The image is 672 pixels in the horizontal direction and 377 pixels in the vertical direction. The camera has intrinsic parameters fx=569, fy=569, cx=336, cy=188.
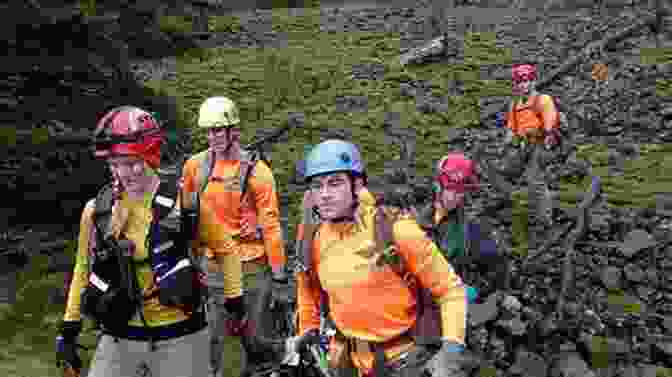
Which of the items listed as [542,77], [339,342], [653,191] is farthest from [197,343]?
[542,77]

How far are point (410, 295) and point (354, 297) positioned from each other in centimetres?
36

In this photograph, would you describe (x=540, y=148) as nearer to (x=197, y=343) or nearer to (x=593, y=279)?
(x=593, y=279)

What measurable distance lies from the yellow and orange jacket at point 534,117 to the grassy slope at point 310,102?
1364mm

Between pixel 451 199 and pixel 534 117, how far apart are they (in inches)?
194

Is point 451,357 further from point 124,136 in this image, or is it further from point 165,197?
point 124,136

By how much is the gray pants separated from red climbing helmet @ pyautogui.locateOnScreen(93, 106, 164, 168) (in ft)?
4.23

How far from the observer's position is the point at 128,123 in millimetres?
3756

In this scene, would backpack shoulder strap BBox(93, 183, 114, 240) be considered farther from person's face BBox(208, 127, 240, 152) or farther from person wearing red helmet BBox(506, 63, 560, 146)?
person wearing red helmet BBox(506, 63, 560, 146)

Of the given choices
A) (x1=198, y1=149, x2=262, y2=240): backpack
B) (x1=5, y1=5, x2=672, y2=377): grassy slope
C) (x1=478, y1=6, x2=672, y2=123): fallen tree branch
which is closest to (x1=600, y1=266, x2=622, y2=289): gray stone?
(x1=5, y1=5, x2=672, y2=377): grassy slope

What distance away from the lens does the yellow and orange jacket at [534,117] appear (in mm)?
9383

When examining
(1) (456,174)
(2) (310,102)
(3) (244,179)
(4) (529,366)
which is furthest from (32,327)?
(2) (310,102)

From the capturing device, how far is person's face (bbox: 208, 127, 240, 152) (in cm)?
583

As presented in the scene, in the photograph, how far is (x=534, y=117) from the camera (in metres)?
9.64

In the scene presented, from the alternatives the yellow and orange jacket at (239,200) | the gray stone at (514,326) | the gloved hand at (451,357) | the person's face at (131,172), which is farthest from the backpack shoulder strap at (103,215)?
the gray stone at (514,326)
